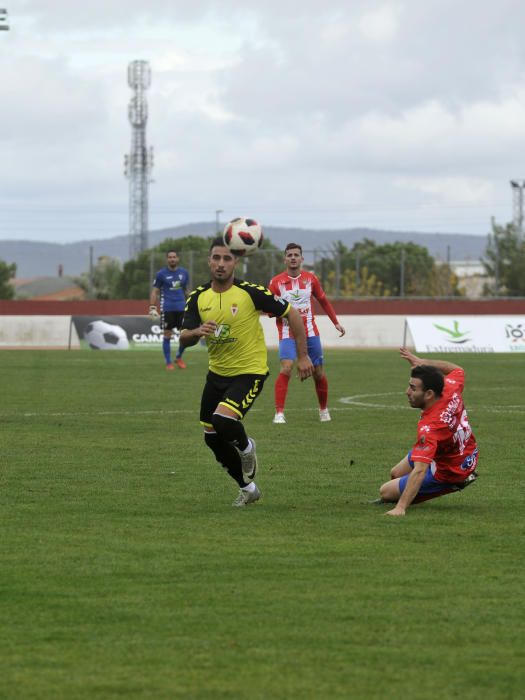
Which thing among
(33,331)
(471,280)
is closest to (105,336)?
(33,331)

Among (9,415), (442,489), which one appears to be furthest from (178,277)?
(442,489)

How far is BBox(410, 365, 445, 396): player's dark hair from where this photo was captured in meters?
9.50

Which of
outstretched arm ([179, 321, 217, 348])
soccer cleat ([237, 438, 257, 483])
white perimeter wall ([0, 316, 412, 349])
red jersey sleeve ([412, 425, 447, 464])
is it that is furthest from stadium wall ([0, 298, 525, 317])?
red jersey sleeve ([412, 425, 447, 464])

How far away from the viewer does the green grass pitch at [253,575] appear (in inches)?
214

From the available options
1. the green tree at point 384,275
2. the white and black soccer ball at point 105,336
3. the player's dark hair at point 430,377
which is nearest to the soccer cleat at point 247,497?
the player's dark hair at point 430,377

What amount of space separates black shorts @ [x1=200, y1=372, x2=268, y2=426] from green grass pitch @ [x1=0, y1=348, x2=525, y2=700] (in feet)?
2.38

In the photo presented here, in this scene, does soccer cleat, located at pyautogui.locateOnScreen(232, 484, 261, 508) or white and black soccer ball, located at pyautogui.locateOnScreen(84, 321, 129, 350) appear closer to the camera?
soccer cleat, located at pyautogui.locateOnScreen(232, 484, 261, 508)

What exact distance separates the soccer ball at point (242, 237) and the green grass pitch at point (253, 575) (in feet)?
6.47

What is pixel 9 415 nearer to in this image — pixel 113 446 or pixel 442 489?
pixel 113 446

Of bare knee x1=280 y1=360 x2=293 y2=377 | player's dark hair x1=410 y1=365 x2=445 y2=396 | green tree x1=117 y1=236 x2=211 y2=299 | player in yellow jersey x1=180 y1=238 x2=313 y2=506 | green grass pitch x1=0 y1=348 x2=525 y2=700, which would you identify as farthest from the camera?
green tree x1=117 y1=236 x2=211 y2=299

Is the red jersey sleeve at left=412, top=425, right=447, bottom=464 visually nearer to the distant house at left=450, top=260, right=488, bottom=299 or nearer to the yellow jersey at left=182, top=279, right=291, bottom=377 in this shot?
the yellow jersey at left=182, top=279, right=291, bottom=377

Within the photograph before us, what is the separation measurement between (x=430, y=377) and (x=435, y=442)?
→ 478 millimetres

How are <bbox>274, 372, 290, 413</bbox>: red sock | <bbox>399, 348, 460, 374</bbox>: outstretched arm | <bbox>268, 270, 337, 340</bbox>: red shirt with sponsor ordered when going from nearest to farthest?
<bbox>399, 348, 460, 374</bbox>: outstretched arm, <bbox>274, 372, 290, 413</bbox>: red sock, <bbox>268, 270, 337, 340</bbox>: red shirt with sponsor

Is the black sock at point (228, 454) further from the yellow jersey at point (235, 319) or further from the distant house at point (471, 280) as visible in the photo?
the distant house at point (471, 280)
